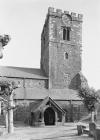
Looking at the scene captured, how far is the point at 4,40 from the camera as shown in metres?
15.6

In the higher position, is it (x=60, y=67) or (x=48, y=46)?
(x=48, y=46)

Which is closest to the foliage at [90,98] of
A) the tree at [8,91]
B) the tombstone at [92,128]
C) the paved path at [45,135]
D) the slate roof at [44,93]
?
the slate roof at [44,93]

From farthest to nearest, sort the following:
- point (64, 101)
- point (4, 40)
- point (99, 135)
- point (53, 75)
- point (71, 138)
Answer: point (53, 75), point (64, 101), point (71, 138), point (99, 135), point (4, 40)

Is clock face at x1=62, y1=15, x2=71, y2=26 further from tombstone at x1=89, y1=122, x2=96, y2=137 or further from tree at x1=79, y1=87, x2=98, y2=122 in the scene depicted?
tombstone at x1=89, y1=122, x2=96, y2=137

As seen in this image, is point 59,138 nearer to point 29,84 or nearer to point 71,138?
point 71,138

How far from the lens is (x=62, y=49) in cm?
4653

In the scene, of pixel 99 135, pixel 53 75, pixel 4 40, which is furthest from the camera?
pixel 53 75

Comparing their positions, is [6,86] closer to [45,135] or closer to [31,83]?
[45,135]

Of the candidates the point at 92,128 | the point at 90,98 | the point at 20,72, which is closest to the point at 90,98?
the point at 90,98

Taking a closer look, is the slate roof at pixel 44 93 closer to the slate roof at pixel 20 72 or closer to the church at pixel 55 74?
the church at pixel 55 74

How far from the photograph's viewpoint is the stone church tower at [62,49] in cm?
4534

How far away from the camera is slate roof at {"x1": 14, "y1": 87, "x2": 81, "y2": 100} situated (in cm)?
4009

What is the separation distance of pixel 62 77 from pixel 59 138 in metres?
24.2

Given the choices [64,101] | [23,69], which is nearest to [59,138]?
[64,101]
